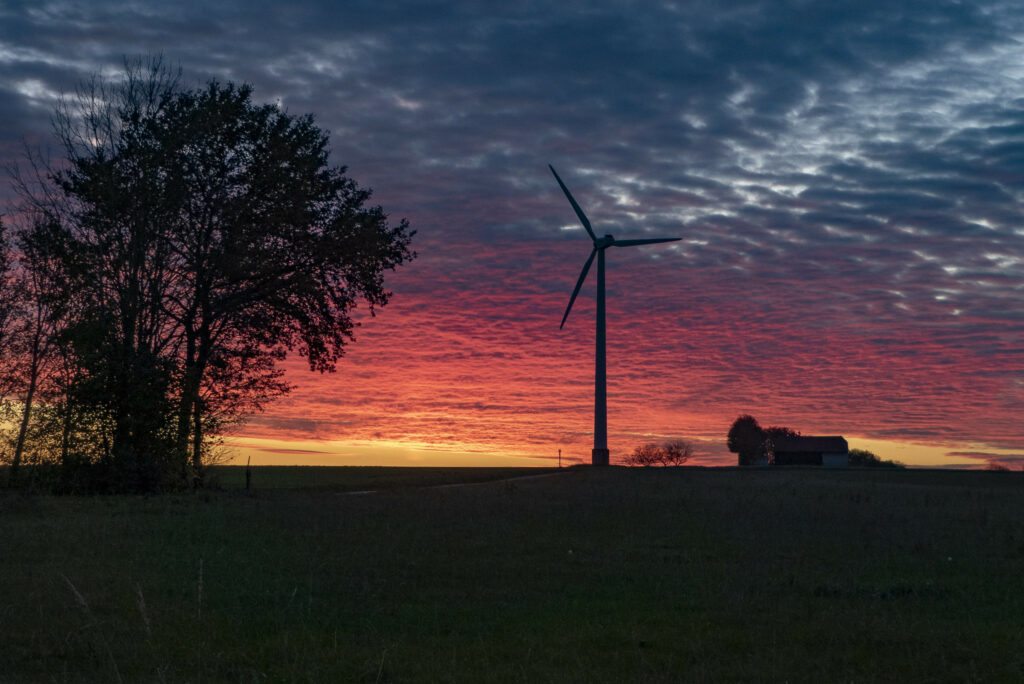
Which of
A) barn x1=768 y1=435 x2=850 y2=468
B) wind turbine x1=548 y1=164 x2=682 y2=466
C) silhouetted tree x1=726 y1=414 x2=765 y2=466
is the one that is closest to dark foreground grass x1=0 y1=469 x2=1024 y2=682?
wind turbine x1=548 y1=164 x2=682 y2=466

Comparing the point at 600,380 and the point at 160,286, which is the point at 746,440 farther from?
the point at 160,286

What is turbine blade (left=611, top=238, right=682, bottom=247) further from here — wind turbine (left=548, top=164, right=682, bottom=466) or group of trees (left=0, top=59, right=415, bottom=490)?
group of trees (left=0, top=59, right=415, bottom=490)

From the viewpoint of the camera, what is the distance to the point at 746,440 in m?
147

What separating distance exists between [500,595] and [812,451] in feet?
403

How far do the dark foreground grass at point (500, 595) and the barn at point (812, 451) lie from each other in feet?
336

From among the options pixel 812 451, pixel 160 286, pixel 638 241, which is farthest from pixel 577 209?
pixel 812 451

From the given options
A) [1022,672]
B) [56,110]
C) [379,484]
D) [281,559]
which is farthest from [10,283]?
[1022,672]

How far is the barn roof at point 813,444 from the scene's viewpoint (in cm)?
12888

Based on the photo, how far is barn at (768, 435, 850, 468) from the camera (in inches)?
5037

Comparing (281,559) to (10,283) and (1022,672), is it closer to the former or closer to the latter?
(1022,672)

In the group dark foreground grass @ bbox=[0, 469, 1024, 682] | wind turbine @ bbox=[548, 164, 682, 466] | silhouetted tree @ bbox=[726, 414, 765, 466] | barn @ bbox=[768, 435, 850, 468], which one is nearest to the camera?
dark foreground grass @ bbox=[0, 469, 1024, 682]

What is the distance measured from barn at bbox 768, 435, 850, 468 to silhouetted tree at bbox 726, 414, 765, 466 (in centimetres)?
1079

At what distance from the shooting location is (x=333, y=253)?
46469mm

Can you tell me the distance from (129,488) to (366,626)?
2858 cm
